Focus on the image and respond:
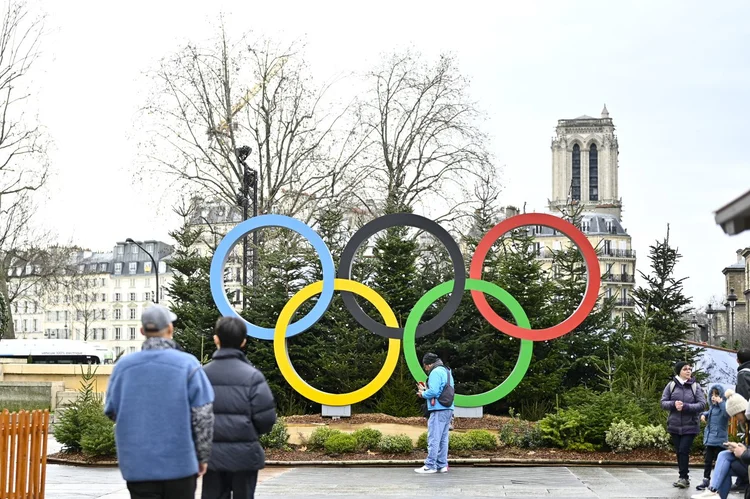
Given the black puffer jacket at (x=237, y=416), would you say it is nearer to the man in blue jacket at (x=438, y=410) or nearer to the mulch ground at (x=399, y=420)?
the man in blue jacket at (x=438, y=410)

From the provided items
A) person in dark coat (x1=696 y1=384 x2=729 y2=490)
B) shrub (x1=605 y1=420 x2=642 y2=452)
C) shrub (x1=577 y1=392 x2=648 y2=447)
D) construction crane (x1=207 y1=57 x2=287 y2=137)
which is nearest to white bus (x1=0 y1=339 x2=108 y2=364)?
construction crane (x1=207 y1=57 x2=287 y2=137)

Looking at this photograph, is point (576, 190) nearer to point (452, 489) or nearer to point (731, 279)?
point (731, 279)

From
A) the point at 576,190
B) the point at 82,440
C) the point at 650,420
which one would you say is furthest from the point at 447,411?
the point at 576,190

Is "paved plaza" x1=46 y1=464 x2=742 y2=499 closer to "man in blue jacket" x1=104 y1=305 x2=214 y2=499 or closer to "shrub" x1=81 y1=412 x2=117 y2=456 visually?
"shrub" x1=81 y1=412 x2=117 y2=456

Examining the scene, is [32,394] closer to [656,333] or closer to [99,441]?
[99,441]

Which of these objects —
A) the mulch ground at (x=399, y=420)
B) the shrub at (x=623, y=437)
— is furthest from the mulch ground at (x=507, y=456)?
the mulch ground at (x=399, y=420)

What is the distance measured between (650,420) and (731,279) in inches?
3029

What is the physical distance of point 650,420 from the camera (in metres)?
17.2

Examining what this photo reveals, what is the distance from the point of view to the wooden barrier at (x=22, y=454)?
9.72 m

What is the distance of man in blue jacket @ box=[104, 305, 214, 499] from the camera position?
20.4 feet

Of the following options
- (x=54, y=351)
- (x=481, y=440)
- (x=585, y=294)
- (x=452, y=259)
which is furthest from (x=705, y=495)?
(x=54, y=351)

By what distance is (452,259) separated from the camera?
19922mm

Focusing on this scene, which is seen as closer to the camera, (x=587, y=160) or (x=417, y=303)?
(x=417, y=303)

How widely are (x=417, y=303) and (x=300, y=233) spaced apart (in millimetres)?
2708
